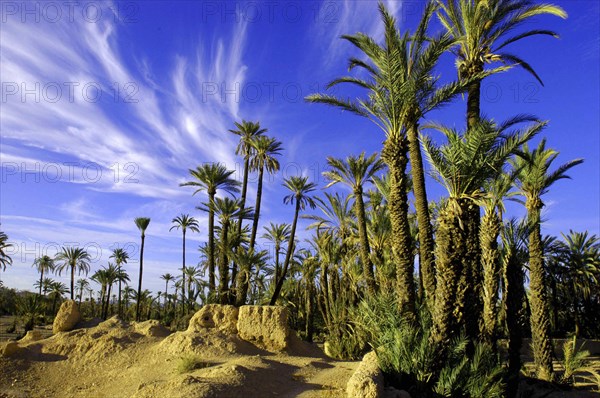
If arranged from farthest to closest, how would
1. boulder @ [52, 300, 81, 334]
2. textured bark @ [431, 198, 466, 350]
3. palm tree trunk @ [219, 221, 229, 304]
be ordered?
palm tree trunk @ [219, 221, 229, 304], boulder @ [52, 300, 81, 334], textured bark @ [431, 198, 466, 350]

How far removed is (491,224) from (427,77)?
5.84 metres

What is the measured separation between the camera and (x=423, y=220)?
55.6ft

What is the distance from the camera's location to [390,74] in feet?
46.9

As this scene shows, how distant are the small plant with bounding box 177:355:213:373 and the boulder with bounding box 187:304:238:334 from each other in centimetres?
319

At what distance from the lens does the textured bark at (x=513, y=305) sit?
16.5 m

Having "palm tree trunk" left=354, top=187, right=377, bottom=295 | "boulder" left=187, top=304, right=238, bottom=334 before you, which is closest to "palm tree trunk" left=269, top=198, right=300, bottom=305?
"palm tree trunk" left=354, top=187, right=377, bottom=295

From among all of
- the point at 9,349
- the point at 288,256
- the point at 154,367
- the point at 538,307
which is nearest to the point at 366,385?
the point at 154,367

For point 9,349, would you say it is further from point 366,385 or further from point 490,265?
point 490,265

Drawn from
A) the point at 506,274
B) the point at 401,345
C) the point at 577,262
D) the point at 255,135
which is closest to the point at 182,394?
the point at 401,345

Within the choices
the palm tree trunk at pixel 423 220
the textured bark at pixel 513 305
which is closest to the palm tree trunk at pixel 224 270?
the palm tree trunk at pixel 423 220

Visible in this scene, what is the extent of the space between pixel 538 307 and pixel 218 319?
13.7 meters

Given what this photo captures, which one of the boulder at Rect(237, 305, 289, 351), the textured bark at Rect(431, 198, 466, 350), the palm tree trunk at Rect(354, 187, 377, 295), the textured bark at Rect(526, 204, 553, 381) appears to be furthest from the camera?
the palm tree trunk at Rect(354, 187, 377, 295)

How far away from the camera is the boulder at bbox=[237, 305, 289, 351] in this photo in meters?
17.6

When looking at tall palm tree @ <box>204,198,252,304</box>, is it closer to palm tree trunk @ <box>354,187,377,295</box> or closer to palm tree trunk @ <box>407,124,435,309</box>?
palm tree trunk @ <box>354,187,377,295</box>
